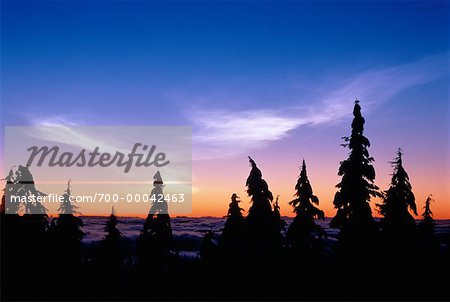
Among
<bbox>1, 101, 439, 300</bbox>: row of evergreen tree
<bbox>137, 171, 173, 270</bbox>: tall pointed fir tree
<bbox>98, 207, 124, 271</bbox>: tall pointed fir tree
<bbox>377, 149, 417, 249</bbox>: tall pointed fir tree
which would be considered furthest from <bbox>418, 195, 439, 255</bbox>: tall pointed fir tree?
<bbox>98, 207, 124, 271</bbox>: tall pointed fir tree

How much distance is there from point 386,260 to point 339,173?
712 centimetres

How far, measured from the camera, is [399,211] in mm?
28766

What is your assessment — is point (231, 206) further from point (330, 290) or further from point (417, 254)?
point (417, 254)

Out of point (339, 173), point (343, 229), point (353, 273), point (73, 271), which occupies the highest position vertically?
point (339, 173)

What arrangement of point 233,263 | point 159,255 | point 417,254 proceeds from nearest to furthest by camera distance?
1. point 417,254
2. point 233,263
3. point 159,255

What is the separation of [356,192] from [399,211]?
6.94m

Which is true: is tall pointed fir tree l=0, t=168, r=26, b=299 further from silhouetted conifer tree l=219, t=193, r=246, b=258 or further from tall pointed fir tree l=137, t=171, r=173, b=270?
silhouetted conifer tree l=219, t=193, r=246, b=258

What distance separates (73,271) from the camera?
3894 centimetres

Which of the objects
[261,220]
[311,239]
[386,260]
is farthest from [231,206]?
[386,260]

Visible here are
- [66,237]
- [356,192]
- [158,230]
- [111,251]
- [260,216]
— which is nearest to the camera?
[356,192]

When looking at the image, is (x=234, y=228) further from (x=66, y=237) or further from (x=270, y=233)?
(x=66, y=237)

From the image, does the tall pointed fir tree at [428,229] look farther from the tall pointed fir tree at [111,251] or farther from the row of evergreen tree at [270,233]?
the tall pointed fir tree at [111,251]

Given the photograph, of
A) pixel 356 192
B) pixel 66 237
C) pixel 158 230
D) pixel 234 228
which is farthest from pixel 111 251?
pixel 356 192

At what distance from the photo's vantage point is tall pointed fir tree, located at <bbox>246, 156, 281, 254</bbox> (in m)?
27.9
